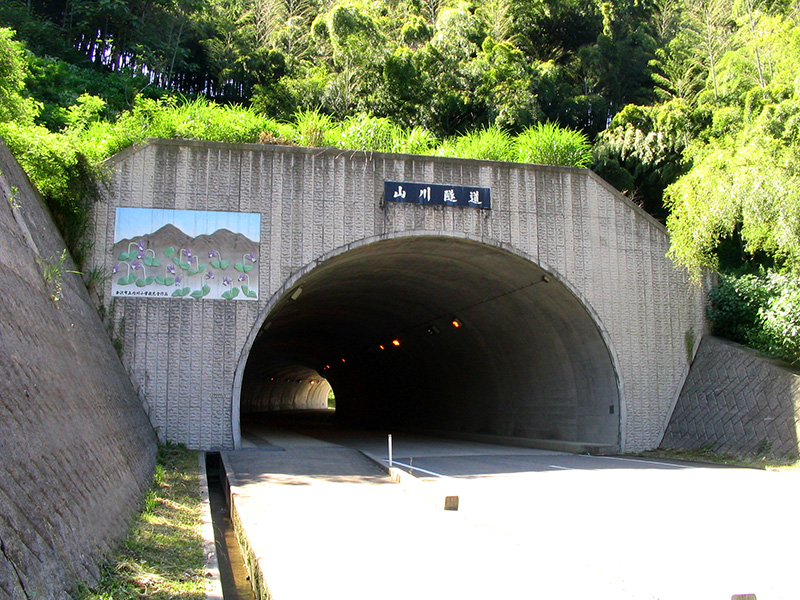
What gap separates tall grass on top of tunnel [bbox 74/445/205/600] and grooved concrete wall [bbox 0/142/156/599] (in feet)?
0.43

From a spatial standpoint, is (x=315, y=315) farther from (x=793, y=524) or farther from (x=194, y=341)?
(x=793, y=524)

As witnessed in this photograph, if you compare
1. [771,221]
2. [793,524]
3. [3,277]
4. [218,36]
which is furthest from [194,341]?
[218,36]

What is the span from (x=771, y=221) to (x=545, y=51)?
20134 millimetres

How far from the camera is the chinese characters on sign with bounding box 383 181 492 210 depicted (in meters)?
13.6

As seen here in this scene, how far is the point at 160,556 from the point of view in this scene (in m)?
4.95

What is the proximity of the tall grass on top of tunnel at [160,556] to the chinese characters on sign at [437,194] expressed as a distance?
731cm

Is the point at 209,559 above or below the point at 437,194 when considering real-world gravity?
below

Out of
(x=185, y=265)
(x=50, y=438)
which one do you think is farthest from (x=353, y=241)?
(x=50, y=438)

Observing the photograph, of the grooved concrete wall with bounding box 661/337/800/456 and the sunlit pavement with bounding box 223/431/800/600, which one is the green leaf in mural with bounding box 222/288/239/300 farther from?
the grooved concrete wall with bounding box 661/337/800/456

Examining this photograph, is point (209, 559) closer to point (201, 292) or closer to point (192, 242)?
point (201, 292)

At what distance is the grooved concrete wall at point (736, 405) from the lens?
40.4 feet

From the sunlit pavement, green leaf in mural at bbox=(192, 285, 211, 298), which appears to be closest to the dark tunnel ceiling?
green leaf in mural at bbox=(192, 285, 211, 298)

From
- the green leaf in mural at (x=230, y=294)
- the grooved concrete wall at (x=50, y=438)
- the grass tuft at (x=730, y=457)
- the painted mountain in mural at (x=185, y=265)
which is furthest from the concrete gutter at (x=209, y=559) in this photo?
the grass tuft at (x=730, y=457)

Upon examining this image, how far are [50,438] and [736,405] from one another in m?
12.4
